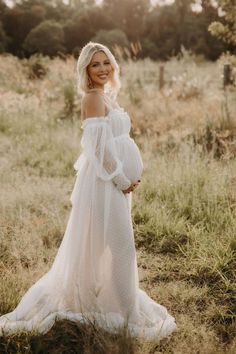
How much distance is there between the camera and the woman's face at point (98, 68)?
304cm

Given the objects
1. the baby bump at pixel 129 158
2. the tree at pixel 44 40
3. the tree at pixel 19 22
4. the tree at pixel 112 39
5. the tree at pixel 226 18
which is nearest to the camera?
the baby bump at pixel 129 158

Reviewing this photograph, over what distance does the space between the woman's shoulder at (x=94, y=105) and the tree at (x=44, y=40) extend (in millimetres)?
23501

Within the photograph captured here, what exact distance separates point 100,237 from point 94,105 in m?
0.90

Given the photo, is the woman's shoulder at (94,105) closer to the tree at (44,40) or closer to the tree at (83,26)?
the tree at (44,40)

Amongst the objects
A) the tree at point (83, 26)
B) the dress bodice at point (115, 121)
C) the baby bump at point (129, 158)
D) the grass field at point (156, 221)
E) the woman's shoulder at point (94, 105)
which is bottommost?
the grass field at point (156, 221)

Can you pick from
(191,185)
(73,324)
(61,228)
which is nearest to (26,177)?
(61,228)

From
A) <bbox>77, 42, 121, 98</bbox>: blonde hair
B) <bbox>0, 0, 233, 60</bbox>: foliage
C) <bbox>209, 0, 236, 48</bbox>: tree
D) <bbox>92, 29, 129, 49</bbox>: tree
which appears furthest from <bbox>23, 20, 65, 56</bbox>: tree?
<bbox>77, 42, 121, 98</bbox>: blonde hair

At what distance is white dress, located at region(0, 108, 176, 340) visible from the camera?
2975mm

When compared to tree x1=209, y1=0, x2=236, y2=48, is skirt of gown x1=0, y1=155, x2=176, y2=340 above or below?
below

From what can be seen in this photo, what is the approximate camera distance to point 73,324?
3.19 metres

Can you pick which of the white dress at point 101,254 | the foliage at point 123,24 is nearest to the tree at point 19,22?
the foliage at point 123,24

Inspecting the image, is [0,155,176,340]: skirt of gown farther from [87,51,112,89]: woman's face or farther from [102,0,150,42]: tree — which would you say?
[102,0,150,42]: tree

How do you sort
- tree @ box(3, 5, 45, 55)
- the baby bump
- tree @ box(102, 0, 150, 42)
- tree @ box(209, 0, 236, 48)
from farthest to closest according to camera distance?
1. tree @ box(102, 0, 150, 42)
2. tree @ box(3, 5, 45, 55)
3. tree @ box(209, 0, 236, 48)
4. the baby bump

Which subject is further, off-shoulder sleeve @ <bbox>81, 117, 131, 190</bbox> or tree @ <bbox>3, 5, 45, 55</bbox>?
tree @ <bbox>3, 5, 45, 55</bbox>
